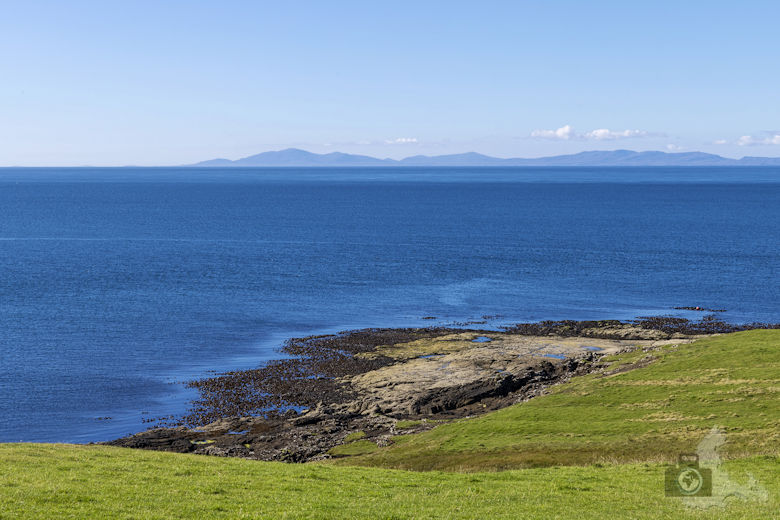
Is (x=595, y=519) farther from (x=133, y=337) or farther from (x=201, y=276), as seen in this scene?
(x=201, y=276)

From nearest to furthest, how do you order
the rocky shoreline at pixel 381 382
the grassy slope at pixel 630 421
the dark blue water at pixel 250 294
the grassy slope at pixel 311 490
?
the grassy slope at pixel 311 490 < the grassy slope at pixel 630 421 < the rocky shoreline at pixel 381 382 < the dark blue water at pixel 250 294

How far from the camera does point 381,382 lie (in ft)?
241

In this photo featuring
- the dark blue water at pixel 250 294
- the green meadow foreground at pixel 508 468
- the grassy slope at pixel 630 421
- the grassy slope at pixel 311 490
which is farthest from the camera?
the dark blue water at pixel 250 294

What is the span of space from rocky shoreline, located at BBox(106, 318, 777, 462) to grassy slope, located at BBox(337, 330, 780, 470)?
6681 millimetres

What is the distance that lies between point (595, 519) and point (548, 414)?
26897mm

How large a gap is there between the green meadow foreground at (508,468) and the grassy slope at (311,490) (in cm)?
8

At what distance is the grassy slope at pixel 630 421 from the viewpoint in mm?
Result: 41844

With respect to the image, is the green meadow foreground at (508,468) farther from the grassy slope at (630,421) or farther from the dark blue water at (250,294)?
the dark blue water at (250,294)

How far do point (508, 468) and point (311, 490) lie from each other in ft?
46.5

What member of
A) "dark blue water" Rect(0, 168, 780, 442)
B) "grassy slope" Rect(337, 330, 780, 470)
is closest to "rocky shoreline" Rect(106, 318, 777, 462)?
"dark blue water" Rect(0, 168, 780, 442)

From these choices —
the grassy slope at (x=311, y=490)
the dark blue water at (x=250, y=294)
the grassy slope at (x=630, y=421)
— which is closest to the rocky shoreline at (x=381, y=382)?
the dark blue water at (x=250, y=294)

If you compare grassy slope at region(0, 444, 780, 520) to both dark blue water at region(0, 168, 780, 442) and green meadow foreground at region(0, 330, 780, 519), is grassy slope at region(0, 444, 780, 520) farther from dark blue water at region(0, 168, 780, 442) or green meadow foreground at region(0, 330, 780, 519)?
dark blue water at region(0, 168, 780, 442)

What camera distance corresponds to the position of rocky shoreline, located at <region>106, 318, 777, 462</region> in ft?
192

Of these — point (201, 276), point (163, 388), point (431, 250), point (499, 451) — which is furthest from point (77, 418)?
point (431, 250)
